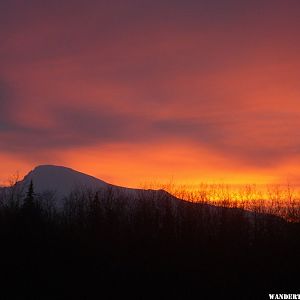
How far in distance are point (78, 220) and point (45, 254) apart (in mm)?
9158

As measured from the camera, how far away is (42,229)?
1880 centimetres

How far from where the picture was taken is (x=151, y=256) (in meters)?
16.3

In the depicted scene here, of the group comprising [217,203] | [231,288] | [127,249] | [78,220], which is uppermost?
[217,203]

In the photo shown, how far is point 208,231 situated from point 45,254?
31.6 ft

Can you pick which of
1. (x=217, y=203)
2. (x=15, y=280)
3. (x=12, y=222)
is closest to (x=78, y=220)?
(x=12, y=222)

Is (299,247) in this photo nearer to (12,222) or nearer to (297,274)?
(297,274)

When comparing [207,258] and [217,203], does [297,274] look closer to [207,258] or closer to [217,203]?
[207,258]

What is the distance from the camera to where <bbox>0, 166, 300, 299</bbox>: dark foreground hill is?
502 inches

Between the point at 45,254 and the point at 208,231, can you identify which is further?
the point at 208,231

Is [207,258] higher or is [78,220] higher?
[78,220]

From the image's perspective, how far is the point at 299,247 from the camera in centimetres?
1789

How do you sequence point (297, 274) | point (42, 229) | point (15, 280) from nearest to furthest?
point (15, 280) → point (297, 274) → point (42, 229)

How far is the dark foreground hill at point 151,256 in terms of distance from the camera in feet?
41.9

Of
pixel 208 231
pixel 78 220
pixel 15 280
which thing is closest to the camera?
pixel 15 280
